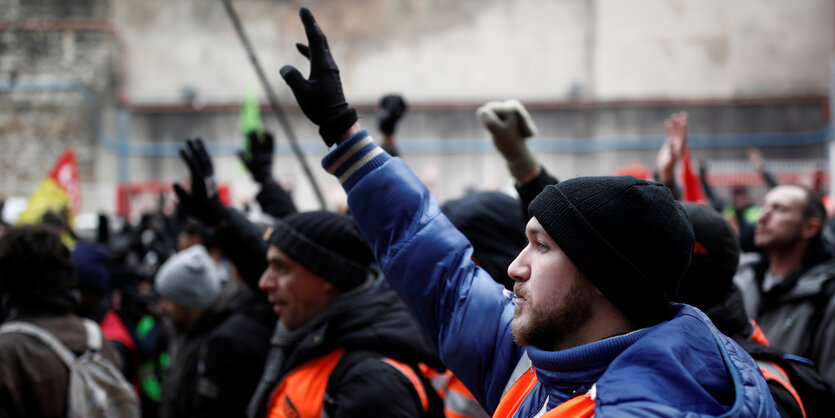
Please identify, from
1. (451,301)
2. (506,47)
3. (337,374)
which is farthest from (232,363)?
(506,47)

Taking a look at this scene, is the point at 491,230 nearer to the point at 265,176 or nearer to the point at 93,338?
the point at 93,338

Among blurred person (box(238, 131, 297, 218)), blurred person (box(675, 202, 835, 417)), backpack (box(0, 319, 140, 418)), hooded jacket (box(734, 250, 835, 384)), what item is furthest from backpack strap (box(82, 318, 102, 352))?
hooded jacket (box(734, 250, 835, 384))

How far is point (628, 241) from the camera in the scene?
1596 millimetres

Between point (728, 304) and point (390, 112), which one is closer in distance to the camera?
point (728, 304)

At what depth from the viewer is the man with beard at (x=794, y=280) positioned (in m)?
3.56

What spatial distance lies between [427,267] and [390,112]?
2117mm

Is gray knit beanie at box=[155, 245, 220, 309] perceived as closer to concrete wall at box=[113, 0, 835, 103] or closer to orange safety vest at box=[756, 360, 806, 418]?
orange safety vest at box=[756, 360, 806, 418]

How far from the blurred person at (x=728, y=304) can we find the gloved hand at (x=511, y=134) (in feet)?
2.06

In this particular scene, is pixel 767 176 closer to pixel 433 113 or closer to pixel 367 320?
pixel 367 320

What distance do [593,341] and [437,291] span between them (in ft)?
1.70

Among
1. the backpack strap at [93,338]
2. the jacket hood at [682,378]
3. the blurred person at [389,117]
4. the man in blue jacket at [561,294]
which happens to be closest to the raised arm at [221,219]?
the backpack strap at [93,338]

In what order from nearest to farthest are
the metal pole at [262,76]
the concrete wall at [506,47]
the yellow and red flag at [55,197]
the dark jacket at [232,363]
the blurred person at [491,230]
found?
the blurred person at [491,230] < the dark jacket at [232,363] < the metal pole at [262,76] < the yellow and red flag at [55,197] < the concrete wall at [506,47]

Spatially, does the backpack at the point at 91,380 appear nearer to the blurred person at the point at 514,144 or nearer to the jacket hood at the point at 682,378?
the blurred person at the point at 514,144

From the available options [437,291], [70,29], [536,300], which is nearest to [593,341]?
[536,300]
